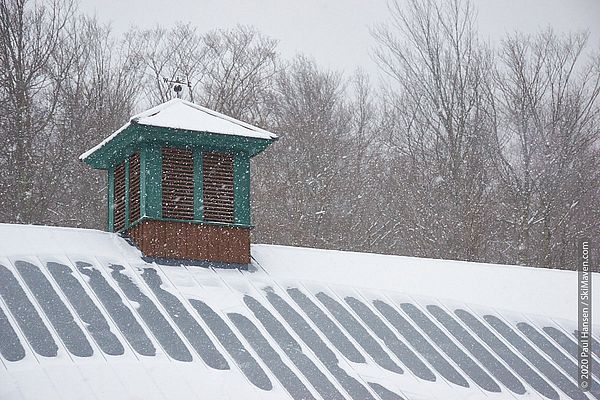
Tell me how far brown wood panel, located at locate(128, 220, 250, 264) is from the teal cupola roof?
0.09 m

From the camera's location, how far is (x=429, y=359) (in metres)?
9.70

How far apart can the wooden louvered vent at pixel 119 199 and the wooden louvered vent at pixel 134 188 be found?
1.24ft

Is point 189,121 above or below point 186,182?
above

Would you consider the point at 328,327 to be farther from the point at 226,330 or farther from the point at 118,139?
the point at 118,139

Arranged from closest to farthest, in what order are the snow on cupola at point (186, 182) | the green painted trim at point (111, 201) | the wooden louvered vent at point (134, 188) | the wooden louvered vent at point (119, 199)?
1. the snow on cupola at point (186, 182)
2. the wooden louvered vent at point (134, 188)
3. the wooden louvered vent at point (119, 199)
4. the green painted trim at point (111, 201)

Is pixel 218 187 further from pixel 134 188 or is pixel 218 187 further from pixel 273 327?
pixel 273 327

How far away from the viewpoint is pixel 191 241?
11.1 m

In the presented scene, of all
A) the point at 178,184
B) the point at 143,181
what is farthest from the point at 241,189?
the point at 143,181

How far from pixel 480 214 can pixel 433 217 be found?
49.6 inches

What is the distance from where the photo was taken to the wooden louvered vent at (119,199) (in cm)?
1220

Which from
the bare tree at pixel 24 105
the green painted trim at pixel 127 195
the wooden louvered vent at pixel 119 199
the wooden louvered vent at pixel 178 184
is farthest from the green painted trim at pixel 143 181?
the bare tree at pixel 24 105

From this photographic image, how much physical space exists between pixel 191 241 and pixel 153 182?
87cm

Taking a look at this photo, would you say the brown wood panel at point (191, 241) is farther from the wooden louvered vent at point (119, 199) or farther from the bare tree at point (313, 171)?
the bare tree at point (313, 171)

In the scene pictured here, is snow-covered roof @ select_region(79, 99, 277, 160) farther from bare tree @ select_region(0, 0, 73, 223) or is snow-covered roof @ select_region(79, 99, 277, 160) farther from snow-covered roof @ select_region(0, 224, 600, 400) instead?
bare tree @ select_region(0, 0, 73, 223)
